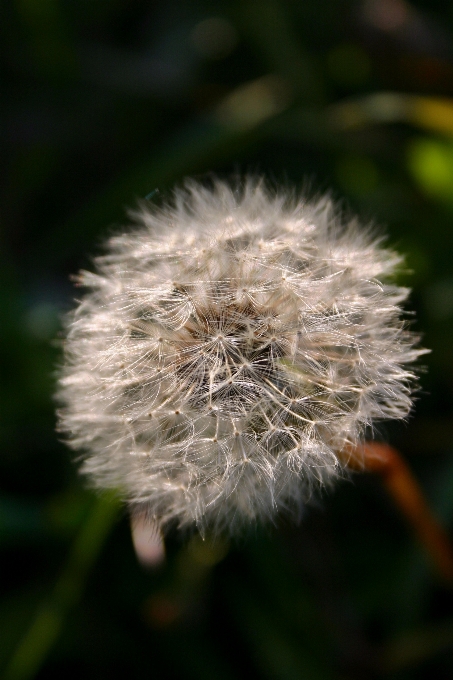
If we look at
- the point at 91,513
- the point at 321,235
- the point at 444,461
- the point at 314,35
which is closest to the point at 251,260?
the point at 321,235

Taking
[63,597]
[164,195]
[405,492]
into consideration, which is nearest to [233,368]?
[405,492]

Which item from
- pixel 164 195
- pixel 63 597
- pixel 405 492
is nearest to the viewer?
pixel 405 492

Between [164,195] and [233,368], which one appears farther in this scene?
[164,195]

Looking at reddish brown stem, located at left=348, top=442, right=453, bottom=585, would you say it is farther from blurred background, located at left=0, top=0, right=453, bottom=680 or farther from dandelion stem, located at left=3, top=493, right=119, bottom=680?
dandelion stem, located at left=3, top=493, right=119, bottom=680

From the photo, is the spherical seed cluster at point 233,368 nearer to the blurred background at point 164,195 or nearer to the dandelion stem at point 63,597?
the blurred background at point 164,195

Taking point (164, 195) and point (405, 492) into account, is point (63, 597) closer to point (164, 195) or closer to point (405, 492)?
point (405, 492)

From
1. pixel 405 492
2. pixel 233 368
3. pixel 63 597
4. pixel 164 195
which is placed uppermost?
pixel 164 195

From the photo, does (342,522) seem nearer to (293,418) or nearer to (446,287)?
(446,287)
